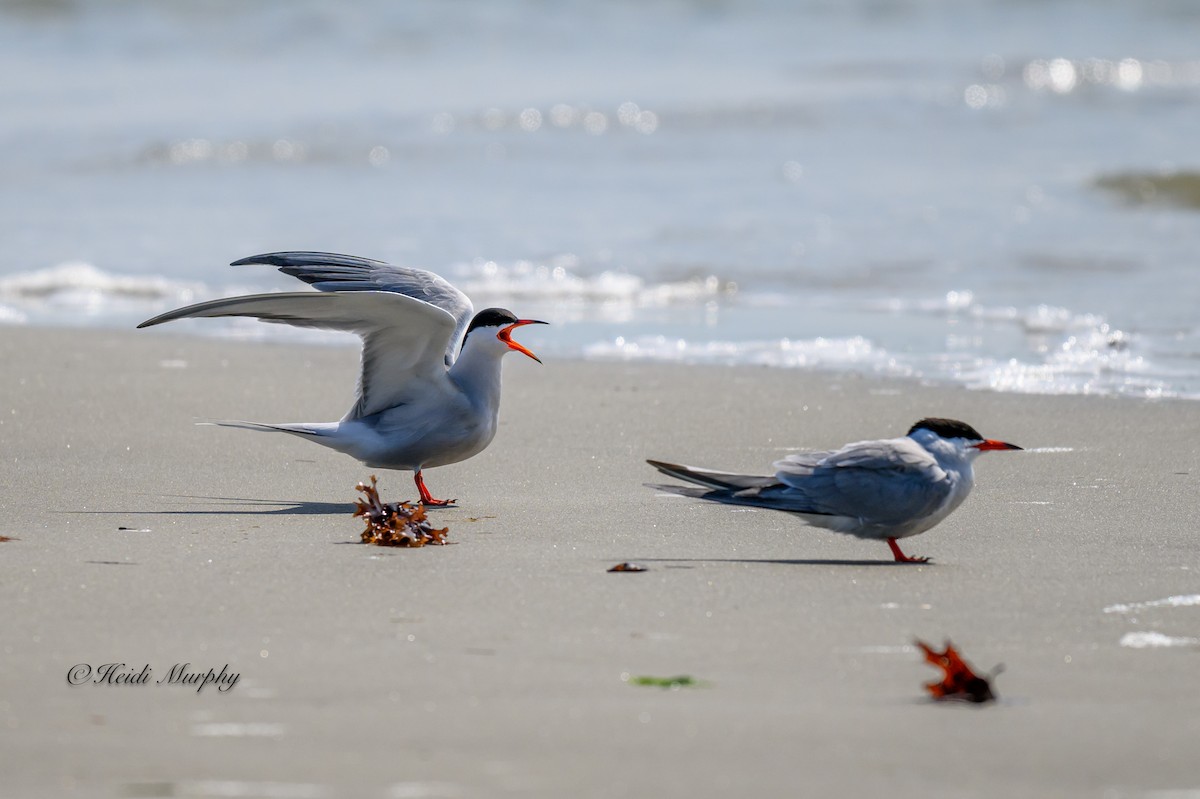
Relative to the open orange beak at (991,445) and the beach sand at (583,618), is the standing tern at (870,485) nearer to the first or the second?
the open orange beak at (991,445)

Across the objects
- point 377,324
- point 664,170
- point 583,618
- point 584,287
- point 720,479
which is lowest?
point 583,618

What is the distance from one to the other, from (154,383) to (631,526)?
2.95 m

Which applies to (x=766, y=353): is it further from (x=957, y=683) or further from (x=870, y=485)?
(x=957, y=683)

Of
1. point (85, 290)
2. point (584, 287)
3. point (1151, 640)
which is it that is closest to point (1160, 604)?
point (1151, 640)

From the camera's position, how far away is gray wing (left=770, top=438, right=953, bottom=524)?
3908mm

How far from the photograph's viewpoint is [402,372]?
4.95 meters

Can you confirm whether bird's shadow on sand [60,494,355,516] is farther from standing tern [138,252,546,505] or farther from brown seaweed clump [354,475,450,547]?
brown seaweed clump [354,475,450,547]

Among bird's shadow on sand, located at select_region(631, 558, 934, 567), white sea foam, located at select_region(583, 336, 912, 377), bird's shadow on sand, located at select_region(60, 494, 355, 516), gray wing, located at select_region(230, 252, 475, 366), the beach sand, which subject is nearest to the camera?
the beach sand

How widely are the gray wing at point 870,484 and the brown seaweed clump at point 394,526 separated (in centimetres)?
90

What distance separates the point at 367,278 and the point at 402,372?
39 centimetres

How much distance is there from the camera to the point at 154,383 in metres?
6.49

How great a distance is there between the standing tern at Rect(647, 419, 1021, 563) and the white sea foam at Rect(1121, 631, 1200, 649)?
792 millimetres

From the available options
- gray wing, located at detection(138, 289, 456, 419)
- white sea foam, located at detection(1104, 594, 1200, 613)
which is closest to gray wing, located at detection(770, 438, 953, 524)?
white sea foam, located at detection(1104, 594, 1200, 613)

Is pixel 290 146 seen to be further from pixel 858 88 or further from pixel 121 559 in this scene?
pixel 121 559
